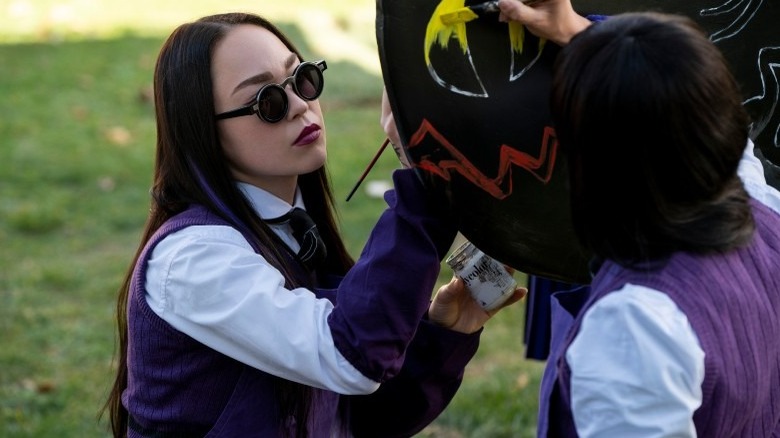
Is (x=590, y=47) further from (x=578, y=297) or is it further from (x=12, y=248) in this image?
(x=12, y=248)

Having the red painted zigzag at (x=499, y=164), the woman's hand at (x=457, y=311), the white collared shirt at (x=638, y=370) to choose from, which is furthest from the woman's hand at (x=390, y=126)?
the white collared shirt at (x=638, y=370)

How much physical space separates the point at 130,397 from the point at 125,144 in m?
5.08

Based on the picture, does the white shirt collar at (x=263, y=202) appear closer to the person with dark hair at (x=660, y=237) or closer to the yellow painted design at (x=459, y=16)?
the yellow painted design at (x=459, y=16)

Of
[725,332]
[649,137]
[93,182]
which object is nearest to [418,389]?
[725,332]

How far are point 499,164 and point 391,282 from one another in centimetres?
28

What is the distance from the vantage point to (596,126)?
141cm

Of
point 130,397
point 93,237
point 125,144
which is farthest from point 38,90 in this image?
point 130,397

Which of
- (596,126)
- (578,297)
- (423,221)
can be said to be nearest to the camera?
(596,126)

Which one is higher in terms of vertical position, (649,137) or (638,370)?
(649,137)

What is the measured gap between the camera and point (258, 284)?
Result: 73.9 inches

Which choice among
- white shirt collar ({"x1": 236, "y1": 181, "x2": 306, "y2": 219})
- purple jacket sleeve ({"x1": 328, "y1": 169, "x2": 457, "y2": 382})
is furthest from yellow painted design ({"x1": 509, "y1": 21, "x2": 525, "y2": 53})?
white shirt collar ({"x1": 236, "y1": 181, "x2": 306, "y2": 219})

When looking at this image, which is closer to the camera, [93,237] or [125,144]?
[93,237]

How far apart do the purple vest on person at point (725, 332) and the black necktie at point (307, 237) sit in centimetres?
72

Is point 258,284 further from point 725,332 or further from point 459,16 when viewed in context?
point 725,332
